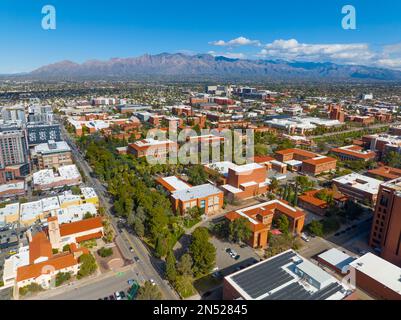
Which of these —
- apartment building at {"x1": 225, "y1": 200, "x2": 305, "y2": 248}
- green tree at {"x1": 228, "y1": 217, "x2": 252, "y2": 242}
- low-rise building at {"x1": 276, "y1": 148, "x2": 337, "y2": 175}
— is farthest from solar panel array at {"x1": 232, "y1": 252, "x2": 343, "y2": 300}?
low-rise building at {"x1": 276, "y1": 148, "x2": 337, "y2": 175}

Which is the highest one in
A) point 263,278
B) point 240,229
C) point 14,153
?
point 14,153

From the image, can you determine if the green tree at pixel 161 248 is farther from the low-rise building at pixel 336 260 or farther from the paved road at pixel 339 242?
the low-rise building at pixel 336 260

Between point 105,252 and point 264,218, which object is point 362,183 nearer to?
point 264,218

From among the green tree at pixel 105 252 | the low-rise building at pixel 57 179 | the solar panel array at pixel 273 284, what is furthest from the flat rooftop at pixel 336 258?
the low-rise building at pixel 57 179

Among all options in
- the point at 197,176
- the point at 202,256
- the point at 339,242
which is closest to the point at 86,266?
the point at 202,256

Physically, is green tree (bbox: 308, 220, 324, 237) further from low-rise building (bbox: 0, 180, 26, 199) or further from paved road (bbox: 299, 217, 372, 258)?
low-rise building (bbox: 0, 180, 26, 199)
